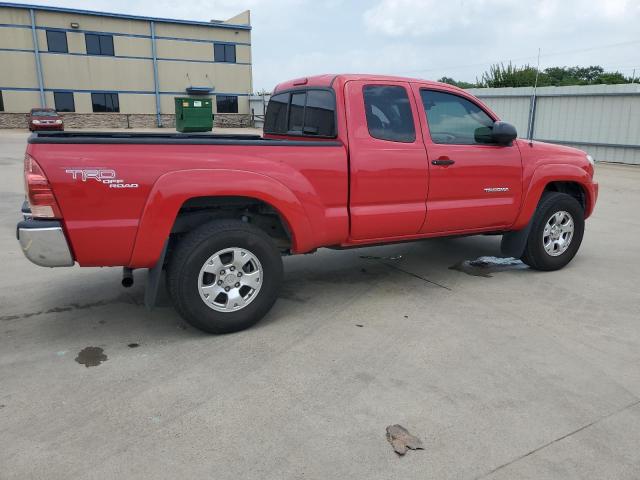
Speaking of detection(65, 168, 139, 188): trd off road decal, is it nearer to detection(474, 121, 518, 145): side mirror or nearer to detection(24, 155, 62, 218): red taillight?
detection(24, 155, 62, 218): red taillight

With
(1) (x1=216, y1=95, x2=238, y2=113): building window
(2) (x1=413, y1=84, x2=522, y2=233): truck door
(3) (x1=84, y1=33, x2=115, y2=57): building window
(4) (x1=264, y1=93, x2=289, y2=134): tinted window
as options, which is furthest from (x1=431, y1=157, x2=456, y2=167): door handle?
(1) (x1=216, y1=95, x2=238, y2=113): building window

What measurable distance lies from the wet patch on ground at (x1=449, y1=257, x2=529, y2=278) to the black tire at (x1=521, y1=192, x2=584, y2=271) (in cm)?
25

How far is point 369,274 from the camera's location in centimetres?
557

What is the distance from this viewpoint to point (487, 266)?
19.3ft

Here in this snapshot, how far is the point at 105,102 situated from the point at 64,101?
2564 millimetres

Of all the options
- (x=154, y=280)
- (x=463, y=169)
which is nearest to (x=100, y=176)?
(x=154, y=280)

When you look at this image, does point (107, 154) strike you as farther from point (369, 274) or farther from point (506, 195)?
point (506, 195)

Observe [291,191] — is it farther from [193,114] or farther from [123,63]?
[123,63]

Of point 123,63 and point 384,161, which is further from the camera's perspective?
point 123,63

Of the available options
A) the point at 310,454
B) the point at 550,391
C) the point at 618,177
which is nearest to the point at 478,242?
the point at 550,391

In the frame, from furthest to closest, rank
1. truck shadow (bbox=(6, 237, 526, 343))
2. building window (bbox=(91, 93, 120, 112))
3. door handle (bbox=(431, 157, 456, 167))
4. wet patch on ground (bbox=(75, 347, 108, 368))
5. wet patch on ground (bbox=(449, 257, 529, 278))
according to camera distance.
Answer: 1. building window (bbox=(91, 93, 120, 112))
2. wet patch on ground (bbox=(449, 257, 529, 278))
3. door handle (bbox=(431, 157, 456, 167))
4. truck shadow (bbox=(6, 237, 526, 343))
5. wet patch on ground (bbox=(75, 347, 108, 368))

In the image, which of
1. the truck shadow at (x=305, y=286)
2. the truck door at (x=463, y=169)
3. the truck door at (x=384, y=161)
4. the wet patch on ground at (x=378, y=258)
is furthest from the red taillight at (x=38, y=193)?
the wet patch on ground at (x=378, y=258)

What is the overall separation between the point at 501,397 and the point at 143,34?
3829cm

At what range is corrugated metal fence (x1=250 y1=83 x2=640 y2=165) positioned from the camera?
1541 centimetres
